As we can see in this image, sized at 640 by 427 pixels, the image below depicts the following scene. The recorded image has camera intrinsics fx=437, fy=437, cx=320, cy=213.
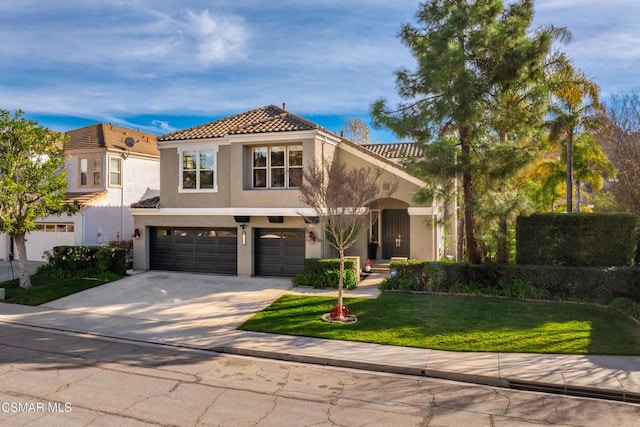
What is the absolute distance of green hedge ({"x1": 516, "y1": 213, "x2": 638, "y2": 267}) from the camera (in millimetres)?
14109

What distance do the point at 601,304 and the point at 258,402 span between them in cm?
1112

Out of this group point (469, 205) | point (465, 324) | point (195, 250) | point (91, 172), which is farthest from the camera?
point (91, 172)

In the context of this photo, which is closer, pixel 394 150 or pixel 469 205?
pixel 469 205

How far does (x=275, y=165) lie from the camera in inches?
715

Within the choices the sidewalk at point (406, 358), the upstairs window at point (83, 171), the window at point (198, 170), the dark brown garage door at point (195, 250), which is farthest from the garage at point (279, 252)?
the upstairs window at point (83, 171)

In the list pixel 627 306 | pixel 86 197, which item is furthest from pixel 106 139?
pixel 627 306

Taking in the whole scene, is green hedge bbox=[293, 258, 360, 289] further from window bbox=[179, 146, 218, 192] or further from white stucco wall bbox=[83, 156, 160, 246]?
white stucco wall bbox=[83, 156, 160, 246]

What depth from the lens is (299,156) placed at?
17828 millimetres

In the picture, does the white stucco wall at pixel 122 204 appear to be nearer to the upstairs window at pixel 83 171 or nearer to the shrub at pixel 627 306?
the upstairs window at pixel 83 171

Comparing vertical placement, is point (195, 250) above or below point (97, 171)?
below

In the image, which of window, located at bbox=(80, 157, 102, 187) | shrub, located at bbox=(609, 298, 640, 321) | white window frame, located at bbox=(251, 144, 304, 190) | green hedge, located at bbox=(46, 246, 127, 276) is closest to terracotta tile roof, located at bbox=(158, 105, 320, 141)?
white window frame, located at bbox=(251, 144, 304, 190)

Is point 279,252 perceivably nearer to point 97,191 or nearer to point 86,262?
point 86,262

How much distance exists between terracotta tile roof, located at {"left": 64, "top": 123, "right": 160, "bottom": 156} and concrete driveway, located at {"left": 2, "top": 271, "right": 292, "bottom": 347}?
9.98 metres

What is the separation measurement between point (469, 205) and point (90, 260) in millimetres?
15437
